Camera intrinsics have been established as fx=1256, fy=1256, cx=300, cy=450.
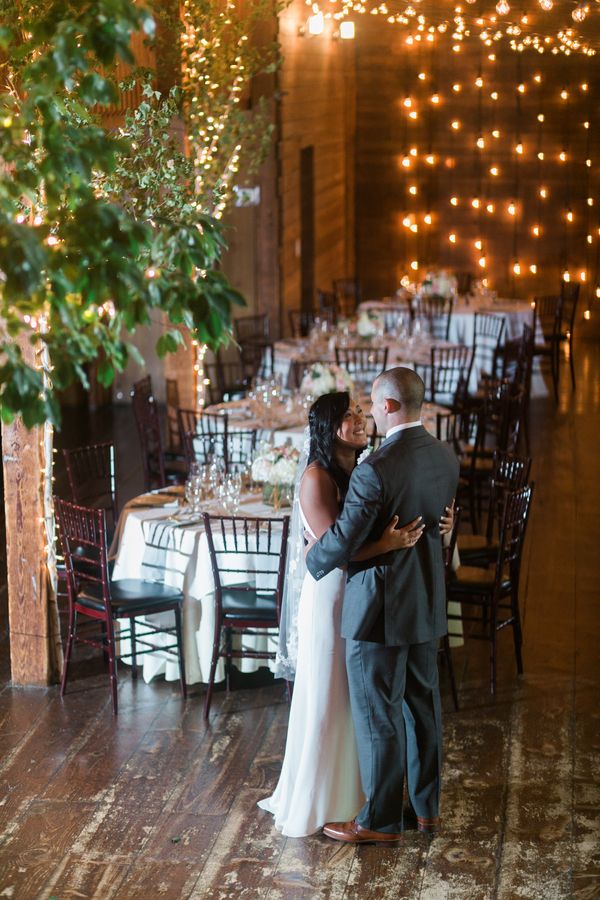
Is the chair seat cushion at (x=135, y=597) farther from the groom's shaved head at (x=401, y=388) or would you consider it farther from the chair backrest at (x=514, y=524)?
the groom's shaved head at (x=401, y=388)

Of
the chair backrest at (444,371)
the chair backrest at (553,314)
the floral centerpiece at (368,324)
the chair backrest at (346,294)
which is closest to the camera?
the chair backrest at (444,371)

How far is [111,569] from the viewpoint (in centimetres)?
701

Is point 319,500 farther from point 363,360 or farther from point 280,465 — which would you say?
point 363,360

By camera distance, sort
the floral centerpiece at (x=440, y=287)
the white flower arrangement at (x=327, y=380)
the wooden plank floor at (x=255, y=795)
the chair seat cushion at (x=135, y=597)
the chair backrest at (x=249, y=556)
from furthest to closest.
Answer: the floral centerpiece at (x=440, y=287) → the white flower arrangement at (x=327, y=380) → the chair seat cushion at (x=135, y=597) → the chair backrest at (x=249, y=556) → the wooden plank floor at (x=255, y=795)

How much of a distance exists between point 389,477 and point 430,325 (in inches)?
365

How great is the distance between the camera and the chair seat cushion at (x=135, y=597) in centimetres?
592

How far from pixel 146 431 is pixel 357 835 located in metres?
4.64

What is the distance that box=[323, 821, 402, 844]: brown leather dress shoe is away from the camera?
4594 millimetres

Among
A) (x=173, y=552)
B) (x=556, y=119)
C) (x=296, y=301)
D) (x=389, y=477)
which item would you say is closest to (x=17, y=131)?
(x=389, y=477)

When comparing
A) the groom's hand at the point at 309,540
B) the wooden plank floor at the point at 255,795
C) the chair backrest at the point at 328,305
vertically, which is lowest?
the wooden plank floor at the point at 255,795

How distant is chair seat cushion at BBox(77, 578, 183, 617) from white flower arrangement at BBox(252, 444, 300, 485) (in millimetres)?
779

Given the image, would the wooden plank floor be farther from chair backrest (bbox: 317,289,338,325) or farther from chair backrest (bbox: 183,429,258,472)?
chair backrest (bbox: 317,289,338,325)

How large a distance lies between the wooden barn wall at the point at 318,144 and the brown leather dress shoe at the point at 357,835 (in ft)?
33.2

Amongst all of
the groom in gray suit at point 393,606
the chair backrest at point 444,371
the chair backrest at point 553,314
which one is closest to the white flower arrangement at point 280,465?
the groom in gray suit at point 393,606
